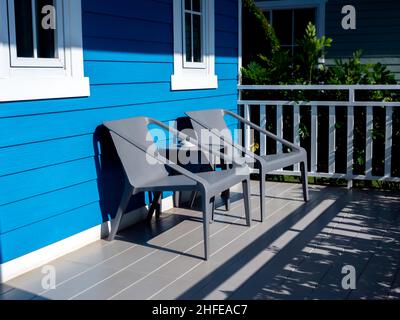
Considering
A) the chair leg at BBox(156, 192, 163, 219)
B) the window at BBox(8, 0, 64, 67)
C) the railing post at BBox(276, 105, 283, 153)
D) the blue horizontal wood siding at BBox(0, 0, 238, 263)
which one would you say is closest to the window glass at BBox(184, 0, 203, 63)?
the blue horizontal wood siding at BBox(0, 0, 238, 263)

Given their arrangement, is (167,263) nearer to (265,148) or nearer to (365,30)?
(265,148)

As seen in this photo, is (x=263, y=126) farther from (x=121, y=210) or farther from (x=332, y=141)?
(x=121, y=210)

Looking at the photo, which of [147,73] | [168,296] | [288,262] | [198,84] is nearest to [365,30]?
[198,84]

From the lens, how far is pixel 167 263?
350 cm

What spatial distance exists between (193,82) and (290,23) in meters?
3.91

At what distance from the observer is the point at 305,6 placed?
27.2 feet

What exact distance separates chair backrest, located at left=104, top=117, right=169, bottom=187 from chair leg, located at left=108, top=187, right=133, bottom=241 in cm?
7

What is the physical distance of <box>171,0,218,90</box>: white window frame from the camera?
4.92 m

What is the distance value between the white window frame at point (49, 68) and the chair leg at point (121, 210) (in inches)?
28.8

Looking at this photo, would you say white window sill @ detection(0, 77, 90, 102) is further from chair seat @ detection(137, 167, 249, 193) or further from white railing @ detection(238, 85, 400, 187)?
white railing @ detection(238, 85, 400, 187)

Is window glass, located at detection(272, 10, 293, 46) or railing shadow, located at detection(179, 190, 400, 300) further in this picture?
window glass, located at detection(272, 10, 293, 46)

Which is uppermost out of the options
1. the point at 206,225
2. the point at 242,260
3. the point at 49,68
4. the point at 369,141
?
the point at 49,68

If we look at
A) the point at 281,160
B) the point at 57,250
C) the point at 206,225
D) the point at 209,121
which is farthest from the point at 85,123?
the point at 281,160

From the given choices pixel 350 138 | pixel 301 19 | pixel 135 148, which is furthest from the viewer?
pixel 301 19
